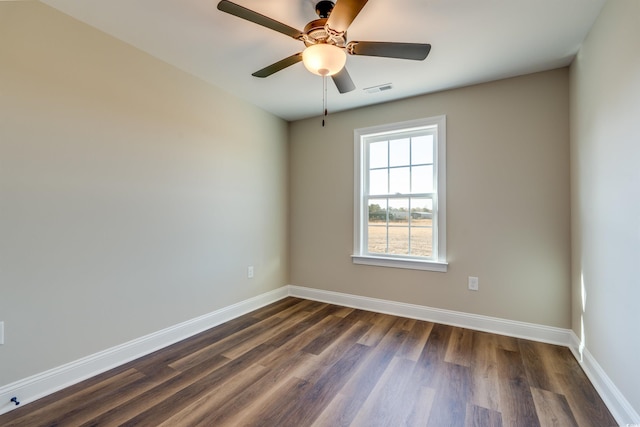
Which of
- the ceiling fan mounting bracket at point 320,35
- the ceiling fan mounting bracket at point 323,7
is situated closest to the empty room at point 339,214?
the ceiling fan mounting bracket at point 320,35

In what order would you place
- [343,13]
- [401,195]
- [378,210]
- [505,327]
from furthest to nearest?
[378,210]
[401,195]
[505,327]
[343,13]

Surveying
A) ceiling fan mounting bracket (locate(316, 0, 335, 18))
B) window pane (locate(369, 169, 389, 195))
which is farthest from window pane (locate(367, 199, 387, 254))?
ceiling fan mounting bracket (locate(316, 0, 335, 18))

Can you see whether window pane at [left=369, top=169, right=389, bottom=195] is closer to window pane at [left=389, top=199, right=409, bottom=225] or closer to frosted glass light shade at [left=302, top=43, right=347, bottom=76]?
window pane at [left=389, top=199, right=409, bottom=225]

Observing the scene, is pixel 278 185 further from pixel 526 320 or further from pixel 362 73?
pixel 526 320

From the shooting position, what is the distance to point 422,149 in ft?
10.3

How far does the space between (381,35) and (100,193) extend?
232 cm

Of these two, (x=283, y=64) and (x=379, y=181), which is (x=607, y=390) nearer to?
(x=379, y=181)

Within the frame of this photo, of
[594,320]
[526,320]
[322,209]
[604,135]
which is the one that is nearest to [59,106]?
[322,209]

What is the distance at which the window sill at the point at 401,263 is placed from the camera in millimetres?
2963

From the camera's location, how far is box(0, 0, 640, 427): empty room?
1642 mm

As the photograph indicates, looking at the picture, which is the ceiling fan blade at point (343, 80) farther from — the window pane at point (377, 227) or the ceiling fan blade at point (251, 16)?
the window pane at point (377, 227)

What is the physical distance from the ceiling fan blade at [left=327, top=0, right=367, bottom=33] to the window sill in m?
2.33

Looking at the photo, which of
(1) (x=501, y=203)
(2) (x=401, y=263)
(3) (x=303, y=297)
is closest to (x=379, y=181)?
(2) (x=401, y=263)

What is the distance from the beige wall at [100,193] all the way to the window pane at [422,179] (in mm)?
1996
